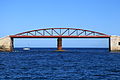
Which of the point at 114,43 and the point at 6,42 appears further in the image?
the point at 6,42

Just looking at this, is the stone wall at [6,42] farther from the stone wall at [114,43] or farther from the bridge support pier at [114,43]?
the stone wall at [114,43]

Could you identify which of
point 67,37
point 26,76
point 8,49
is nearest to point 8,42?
point 8,49

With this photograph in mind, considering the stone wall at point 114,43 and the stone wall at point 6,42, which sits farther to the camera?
the stone wall at point 6,42

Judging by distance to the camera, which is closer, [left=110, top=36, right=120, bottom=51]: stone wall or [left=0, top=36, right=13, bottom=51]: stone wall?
[left=110, top=36, right=120, bottom=51]: stone wall

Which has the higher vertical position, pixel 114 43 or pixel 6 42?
pixel 6 42

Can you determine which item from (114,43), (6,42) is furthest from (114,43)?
(6,42)

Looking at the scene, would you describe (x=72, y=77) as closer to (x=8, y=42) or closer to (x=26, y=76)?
(x=26, y=76)

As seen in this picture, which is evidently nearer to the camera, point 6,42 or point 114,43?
point 114,43

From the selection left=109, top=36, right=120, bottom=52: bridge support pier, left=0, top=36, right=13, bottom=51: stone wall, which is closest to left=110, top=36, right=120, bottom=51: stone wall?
left=109, top=36, right=120, bottom=52: bridge support pier

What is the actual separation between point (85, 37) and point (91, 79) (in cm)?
12038

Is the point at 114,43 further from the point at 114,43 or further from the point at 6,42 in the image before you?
the point at 6,42

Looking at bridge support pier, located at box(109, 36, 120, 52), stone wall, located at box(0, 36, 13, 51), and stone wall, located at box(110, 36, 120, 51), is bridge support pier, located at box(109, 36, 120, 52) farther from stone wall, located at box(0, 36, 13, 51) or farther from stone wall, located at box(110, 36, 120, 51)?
stone wall, located at box(0, 36, 13, 51)

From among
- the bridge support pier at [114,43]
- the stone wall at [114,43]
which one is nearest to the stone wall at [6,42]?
the bridge support pier at [114,43]

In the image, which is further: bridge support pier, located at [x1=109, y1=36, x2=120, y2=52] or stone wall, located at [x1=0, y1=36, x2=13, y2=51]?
stone wall, located at [x1=0, y1=36, x2=13, y2=51]
